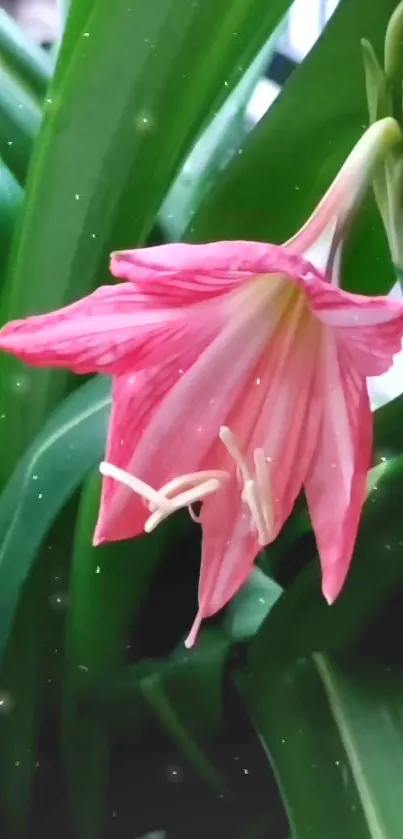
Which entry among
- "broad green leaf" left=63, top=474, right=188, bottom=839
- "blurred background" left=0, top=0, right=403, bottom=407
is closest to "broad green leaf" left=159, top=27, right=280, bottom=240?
"blurred background" left=0, top=0, right=403, bottom=407

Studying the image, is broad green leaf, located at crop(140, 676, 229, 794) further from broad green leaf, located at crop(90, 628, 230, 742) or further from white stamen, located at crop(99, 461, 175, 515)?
white stamen, located at crop(99, 461, 175, 515)

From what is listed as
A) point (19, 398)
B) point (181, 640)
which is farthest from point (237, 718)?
point (19, 398)

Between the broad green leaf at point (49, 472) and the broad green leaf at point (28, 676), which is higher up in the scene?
the broad green leaf at point (49, 472)

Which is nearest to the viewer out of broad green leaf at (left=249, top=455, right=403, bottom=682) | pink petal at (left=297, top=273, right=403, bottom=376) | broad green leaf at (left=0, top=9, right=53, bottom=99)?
pink petal at (left=297, top=273, right=403, bottom=376)

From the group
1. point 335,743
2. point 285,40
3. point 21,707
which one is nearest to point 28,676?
point 21,707

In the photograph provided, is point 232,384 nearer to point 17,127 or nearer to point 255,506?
point 255,506

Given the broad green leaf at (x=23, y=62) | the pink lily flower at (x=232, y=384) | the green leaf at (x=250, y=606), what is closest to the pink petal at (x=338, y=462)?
the pink lily flower at (x=232, y=384)

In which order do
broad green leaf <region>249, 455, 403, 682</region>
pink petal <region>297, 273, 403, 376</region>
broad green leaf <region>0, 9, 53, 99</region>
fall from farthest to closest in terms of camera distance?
broad green leaf <region>0, 9, 53, 99</region>, broad green leaf <region>249, 455, 403, 682</region>, pink petal <region>297, 273, 403, 376</region>

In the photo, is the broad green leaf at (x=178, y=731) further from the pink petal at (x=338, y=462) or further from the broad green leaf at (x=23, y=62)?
the broad green leaf at (x=23, y=62)
